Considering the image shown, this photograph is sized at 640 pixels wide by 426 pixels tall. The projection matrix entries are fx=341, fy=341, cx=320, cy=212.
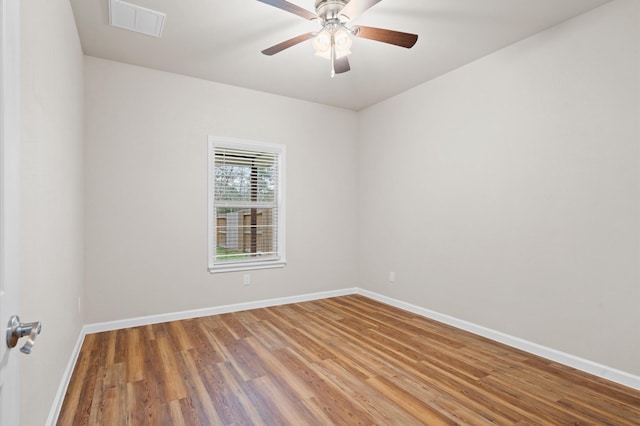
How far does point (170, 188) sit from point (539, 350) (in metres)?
3.91

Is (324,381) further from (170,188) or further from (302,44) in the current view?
(302,44)

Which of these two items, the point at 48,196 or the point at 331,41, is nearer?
the point at 48,196

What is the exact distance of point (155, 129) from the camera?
3.71 meters

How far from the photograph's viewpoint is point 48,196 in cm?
184

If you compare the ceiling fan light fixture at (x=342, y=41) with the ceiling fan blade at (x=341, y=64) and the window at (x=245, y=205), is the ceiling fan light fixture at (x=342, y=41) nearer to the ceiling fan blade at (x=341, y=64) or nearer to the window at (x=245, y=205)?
the ceiling fan blade at (x=341, y=64)

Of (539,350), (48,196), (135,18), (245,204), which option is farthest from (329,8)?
(539,350)

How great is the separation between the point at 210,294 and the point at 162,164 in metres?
1.58

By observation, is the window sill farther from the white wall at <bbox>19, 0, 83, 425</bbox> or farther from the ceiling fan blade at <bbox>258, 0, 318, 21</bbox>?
the ceiling fan blade at <bbox>258, 0, 318, 21</bbox>

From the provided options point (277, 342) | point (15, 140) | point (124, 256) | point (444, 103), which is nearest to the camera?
point (15, 140)

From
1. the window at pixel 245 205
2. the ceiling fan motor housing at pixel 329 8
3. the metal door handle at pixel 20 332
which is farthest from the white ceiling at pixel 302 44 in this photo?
the metal door handle at pixel 20 332

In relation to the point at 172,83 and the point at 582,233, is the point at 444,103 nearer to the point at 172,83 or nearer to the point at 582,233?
the point at 582,233

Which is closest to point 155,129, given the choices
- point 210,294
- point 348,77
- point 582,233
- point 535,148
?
point 210,294

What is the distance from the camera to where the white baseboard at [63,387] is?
1.87 metres

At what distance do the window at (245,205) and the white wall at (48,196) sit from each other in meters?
1.49
